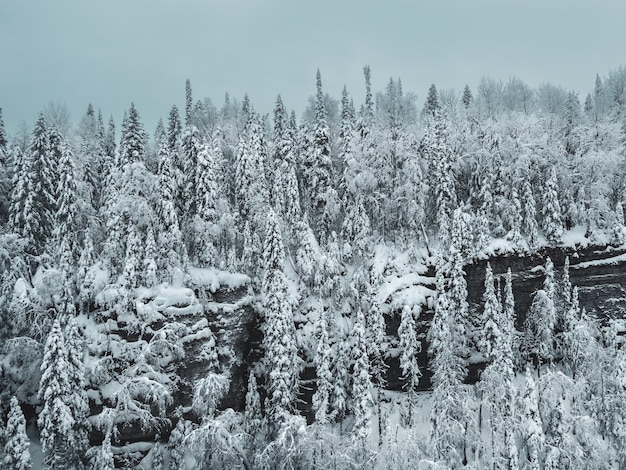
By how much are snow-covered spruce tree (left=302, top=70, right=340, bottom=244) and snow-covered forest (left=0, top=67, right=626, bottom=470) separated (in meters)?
0.23

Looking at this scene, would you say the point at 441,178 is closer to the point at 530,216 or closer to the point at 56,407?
the point at 530,216

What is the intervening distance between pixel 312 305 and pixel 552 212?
69.7 ft

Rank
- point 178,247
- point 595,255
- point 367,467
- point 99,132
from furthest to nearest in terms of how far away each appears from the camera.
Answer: point 99,132
point 595,255
point 178,247
point 367,467

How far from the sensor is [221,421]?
29500 millimetres

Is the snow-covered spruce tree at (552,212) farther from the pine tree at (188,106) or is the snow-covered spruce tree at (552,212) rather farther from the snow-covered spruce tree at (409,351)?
the pine tree at (188,106)

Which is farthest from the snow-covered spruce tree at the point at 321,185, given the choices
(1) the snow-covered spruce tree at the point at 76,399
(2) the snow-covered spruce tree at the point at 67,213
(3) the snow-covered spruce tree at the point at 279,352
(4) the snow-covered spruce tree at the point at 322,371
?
(1) the snow-covered spruce tree at the point at 76,399

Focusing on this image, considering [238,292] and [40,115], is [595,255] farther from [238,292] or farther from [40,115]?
[40,115]

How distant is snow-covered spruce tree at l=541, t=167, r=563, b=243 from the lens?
1533 inches

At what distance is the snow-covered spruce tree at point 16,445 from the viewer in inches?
1032

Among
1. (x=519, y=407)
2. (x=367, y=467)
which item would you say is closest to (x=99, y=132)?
(x=367, y=467)

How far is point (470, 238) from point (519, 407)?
13282 millimetres

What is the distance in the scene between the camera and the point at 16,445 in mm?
26328

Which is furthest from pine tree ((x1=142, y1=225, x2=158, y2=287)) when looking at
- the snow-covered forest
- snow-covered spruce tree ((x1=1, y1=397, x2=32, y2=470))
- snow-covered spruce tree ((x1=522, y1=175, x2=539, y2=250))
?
snow-covered spruce tree ((x1=522, y1=175, x2=539, y2=250))

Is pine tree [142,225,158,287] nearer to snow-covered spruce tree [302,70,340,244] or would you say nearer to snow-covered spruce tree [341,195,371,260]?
snow-covered spruce tree [302,70,340,244]
